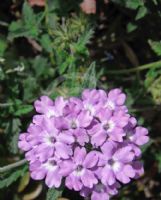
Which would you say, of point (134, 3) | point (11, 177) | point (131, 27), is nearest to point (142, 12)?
point (134, 3)

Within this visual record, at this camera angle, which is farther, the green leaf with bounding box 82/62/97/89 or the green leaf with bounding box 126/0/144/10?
the green leaf with bounding box 126/0/144/10

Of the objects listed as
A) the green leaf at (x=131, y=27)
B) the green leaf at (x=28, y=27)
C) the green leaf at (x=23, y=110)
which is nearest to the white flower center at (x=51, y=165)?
the green leaf at (x=23, y=110)

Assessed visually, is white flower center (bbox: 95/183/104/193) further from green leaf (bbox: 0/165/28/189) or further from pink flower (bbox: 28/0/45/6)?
pink flower (bbox: 28/0/45/6)

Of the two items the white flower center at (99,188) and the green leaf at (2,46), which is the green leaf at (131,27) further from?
the white flower center at (99,188)

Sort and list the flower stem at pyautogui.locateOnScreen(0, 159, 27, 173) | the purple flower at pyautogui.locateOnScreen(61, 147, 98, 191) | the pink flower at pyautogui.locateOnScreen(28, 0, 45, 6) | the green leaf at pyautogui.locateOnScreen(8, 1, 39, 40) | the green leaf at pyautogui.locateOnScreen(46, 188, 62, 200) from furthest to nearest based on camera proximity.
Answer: the pink flower at pyautogui.locateOnScreen(28, 0, 45, 6) < the green leaf at pyautogui.locateOnScreen(8, 1, 39, 40) < the flower stem at pyautogui.locateOnScreen(0, 159, 27, 173) < the green leaf at pyautogui.locateOnScreen(46, 188, 62, 200) < the purple flower at pyautogui.locateOnScreen(61, 147, 98, 191)

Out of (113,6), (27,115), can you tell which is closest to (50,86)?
(27,115)

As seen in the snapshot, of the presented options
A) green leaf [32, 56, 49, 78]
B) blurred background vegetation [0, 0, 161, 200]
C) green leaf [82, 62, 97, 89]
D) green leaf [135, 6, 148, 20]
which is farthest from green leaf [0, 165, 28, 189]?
green leaf [135, 6, 148, 20]
